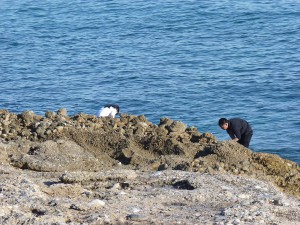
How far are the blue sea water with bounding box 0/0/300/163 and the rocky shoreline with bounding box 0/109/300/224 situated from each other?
19.9 ft

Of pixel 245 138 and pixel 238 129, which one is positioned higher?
pixel 238 129

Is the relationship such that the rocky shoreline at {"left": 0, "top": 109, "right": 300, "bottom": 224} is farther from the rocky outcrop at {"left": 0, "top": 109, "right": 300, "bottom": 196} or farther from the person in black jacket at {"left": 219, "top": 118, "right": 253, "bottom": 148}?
the person in black jacket at {"left": 219, "top": 118, "right": 253, "bottom": 148}

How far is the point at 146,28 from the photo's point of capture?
1328 inches

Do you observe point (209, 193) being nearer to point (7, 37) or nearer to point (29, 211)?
point (29, 211)

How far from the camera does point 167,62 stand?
28125 millimetres

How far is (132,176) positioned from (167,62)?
1637 centimetres

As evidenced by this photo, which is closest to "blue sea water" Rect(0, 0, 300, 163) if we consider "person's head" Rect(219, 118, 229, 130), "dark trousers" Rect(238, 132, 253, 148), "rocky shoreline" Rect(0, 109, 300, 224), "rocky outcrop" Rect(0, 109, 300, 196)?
"dark trousers" Rect(238, 132, 253, 148)

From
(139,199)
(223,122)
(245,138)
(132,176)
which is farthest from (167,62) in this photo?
(139,199)

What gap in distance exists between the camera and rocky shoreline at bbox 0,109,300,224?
1008cm

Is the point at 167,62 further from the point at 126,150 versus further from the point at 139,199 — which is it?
the point at 139,199

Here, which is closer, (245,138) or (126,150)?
(126,150)

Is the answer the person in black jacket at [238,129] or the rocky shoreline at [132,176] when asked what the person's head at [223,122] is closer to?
the person in black jacket at [238,129]

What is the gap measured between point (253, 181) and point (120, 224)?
3.07 meters

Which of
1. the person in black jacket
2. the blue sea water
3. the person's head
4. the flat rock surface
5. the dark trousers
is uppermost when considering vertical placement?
the flat rock surface
